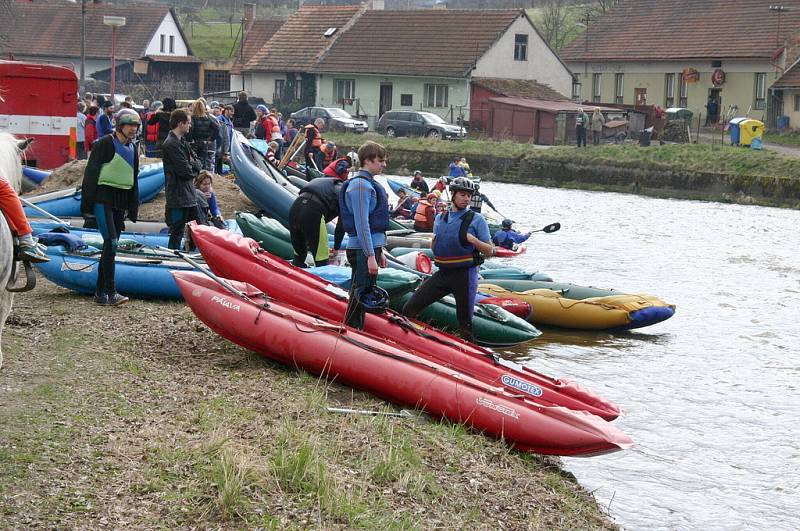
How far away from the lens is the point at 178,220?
12.2m

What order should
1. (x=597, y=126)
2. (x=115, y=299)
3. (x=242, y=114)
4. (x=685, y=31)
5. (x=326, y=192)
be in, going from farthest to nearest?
(x=685, y=31) < (x=597, y=126) < (x=242, y=114) < (x=326, y=192) < (x=115, y=299)

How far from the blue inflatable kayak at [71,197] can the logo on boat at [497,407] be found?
327 inches

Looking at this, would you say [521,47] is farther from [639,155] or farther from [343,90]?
[639,155]

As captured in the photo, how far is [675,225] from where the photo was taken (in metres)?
26.3

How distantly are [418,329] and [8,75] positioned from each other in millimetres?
11869

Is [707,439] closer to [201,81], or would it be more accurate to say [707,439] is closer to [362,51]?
[362,51]

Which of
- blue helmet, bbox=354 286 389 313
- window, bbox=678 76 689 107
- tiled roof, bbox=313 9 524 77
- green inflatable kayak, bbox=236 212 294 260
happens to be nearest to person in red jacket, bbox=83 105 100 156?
green inflatable kayak, bbox=236 212 294 260

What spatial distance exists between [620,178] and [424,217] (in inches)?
618

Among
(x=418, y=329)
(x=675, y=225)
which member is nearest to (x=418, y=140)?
(x=675, y=225)

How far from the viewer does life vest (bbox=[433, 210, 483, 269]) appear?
1005cm

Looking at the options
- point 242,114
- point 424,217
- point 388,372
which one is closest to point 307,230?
point 388,372

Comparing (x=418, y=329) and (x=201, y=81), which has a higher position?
(x=201, y=81)

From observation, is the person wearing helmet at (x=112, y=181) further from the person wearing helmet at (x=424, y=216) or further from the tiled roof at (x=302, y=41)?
the tiled roof at (x=302, y=41)

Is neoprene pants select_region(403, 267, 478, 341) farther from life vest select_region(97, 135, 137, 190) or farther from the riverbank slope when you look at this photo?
the riverbank slope
